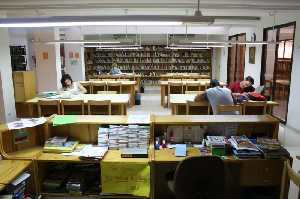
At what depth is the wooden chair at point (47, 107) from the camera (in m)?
5.51

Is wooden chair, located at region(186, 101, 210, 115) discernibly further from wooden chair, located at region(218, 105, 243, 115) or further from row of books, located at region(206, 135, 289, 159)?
row of books, located at region(206, 135, 289, 159)

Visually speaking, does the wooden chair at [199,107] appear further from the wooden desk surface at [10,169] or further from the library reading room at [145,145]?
the wooden desk surface at [10,169]

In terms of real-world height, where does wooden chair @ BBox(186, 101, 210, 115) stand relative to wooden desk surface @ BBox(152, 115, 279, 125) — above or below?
below

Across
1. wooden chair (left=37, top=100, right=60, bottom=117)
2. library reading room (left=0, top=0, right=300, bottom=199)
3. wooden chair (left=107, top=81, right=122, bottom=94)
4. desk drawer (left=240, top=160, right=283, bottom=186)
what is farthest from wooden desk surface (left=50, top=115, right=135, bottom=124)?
wooden chair (left=107, top=81, right=122, bottom=94)

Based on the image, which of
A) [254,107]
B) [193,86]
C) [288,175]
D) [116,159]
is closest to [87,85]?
[193,86]

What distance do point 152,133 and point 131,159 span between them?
437mm

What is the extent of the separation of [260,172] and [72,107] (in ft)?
13.6

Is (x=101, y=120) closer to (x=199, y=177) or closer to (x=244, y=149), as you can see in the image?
(x=199, y=177)

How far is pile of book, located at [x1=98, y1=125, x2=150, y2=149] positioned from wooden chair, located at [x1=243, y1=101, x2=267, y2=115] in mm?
2922

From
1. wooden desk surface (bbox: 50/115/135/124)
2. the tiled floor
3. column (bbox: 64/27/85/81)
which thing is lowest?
the tiled floor

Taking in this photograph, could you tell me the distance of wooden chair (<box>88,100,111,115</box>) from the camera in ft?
17.1

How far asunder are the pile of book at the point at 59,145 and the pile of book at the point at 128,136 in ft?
1.35

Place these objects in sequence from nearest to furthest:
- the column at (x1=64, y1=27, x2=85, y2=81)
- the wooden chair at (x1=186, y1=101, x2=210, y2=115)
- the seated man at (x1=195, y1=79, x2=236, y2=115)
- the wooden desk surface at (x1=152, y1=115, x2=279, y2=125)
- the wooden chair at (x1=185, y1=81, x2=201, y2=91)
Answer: the wooden desk surface at (x1=152, y1=115, x2=279, y2=125), the seated man at (x1=195, y1=79, x2=236, y2=115), the wooden chair at (x1=186, y1=101, x2=210, y2=115), the wooden chair at (x1=185, y1=81, x2=201, y2=91), the column at (x1=64, y1=27, x2=85, y2=81)

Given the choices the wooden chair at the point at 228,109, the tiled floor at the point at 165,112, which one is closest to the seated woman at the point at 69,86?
the tiled floor at the point at 165,112
